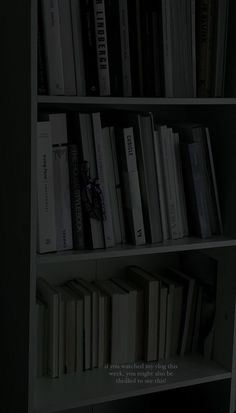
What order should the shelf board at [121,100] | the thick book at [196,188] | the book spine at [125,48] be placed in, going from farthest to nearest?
1. the thick book at [196,188]
2. the book spine at [125,48]
3. the shelf board at [121,100]

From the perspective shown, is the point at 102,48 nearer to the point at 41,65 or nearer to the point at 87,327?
the point at 41,65

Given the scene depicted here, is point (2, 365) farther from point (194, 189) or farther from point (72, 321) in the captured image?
point (194, 189)

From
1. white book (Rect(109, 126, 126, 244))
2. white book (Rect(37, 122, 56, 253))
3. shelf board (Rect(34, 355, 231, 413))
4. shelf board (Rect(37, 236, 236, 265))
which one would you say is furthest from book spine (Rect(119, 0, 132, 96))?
shelf board (Rect(34, 355, 231, 413))

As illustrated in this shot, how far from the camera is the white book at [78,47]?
4.23 feet

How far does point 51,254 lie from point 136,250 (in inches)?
7.8

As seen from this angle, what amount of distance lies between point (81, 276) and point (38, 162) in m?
0.46

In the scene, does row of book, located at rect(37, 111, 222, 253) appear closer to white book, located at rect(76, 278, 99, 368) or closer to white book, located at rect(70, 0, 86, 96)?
white book, located at rect(70, 0, 86, 96)

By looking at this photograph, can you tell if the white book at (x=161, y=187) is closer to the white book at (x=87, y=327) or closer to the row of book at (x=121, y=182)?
the row of book at (x=121, y=182)

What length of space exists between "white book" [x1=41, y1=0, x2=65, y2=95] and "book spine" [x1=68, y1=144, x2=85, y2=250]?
0.14m

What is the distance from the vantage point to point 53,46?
126 centimetres

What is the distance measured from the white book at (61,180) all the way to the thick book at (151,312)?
31 centimetres

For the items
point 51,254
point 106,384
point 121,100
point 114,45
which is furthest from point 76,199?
point 106,384

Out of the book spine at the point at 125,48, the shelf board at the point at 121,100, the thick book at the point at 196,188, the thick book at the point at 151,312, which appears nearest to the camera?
the shelf board at the point at 121,100

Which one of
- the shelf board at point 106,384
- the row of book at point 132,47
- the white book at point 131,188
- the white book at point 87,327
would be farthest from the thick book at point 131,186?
the shelf board at point 106,384
